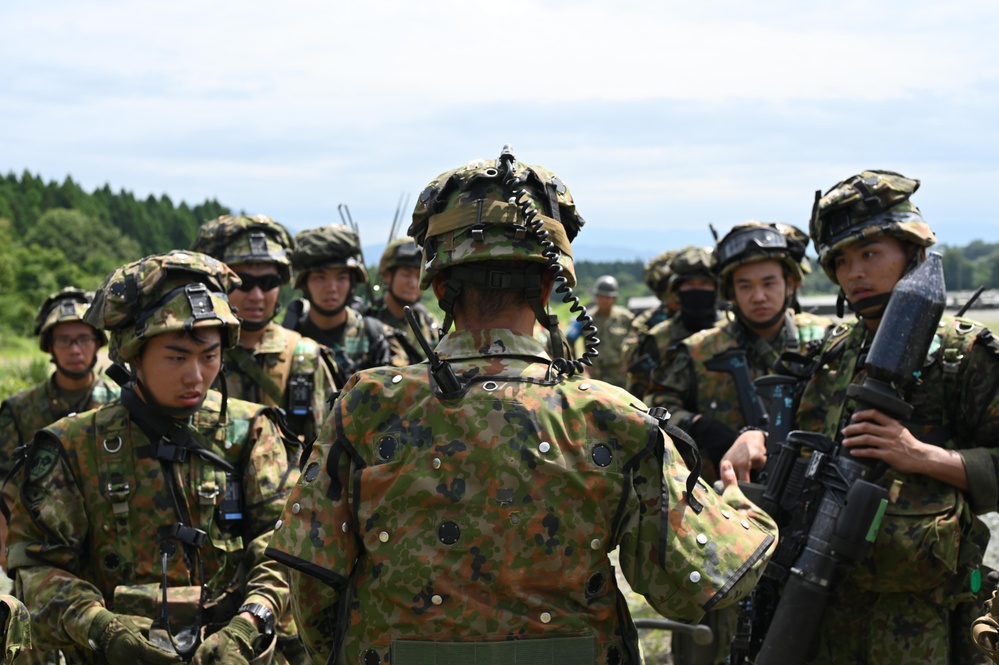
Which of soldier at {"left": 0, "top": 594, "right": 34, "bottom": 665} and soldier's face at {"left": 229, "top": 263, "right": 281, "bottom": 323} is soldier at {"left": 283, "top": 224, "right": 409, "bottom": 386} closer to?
soldier's face at {"left": 229, "top": 263, "right": 281, "bottom": 323}

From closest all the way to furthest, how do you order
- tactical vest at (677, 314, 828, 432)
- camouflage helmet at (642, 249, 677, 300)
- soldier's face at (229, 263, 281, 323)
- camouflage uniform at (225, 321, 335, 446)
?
tactical vest at (677, 314, 828, 432), camouflage uniform at (225, 321, 335, 446), soldier's face at (229, 263, 281, 323), camouflage helmet at (642, 249, 677, 300)

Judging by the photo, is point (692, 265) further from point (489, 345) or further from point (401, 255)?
point (489, 345)

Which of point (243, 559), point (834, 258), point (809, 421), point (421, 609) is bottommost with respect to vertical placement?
point (243, 559)

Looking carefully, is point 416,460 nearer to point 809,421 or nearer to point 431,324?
point 809,421

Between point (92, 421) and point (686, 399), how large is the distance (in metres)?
3.73

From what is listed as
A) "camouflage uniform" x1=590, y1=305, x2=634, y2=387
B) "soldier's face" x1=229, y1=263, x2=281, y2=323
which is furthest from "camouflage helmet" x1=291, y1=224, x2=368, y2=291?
"camouflage uniform" x1=590, y1=305, x2=634, y2=387

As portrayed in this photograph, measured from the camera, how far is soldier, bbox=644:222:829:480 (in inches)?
260

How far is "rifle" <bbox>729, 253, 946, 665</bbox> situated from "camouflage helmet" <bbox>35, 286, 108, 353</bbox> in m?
5.31

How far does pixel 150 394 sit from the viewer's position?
435 centimetres

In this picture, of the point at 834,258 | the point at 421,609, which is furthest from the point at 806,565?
the point at 421,609

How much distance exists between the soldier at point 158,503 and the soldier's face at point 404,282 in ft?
17.0

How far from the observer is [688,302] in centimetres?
912

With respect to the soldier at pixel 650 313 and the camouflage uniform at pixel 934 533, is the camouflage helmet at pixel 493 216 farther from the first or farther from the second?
the soldier at pixel 650 313

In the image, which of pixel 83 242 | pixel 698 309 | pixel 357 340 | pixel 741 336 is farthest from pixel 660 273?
pixel 83 242
